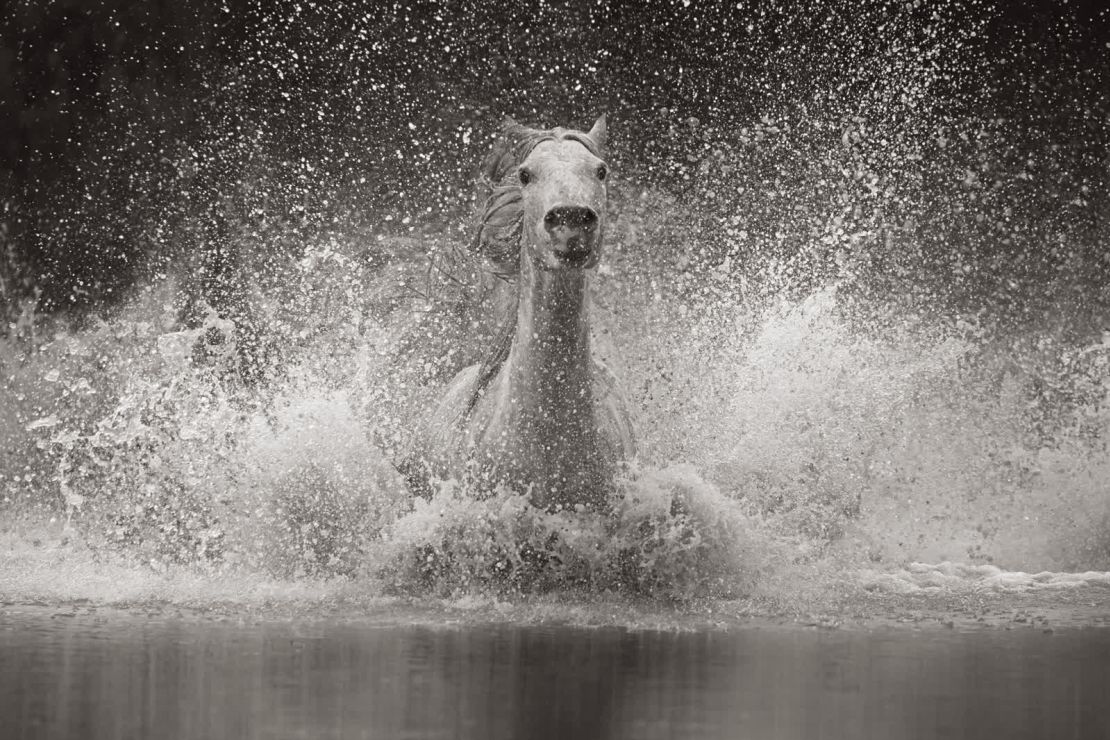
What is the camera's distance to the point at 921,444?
351 inches

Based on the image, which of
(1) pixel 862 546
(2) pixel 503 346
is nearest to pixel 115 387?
(2) pixel 503 346

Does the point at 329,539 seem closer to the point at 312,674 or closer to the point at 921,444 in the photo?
the point at 312,674

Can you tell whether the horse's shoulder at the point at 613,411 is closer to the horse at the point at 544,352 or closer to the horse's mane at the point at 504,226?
the horse at the point at 544,352

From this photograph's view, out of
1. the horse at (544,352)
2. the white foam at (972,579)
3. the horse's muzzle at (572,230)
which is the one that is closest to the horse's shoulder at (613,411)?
the horse at (544,352)

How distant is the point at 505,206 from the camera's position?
20.4ft

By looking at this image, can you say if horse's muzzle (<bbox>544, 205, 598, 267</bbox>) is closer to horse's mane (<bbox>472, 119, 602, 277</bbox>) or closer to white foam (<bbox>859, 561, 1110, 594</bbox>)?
horse's mane (<bbox>472, 119, 602, 277</bbox>)

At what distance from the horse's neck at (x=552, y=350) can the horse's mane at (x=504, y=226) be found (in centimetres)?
48

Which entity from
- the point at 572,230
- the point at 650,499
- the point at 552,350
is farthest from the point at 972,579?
the point at 572,230

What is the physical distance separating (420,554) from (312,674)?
1.80 m

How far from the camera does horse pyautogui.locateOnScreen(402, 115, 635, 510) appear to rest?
5.25 m

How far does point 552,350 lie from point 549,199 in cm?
64

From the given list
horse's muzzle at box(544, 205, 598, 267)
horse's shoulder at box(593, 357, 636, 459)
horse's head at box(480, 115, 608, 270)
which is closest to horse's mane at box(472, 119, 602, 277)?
horse's head at box(480, 115, 608, 270)

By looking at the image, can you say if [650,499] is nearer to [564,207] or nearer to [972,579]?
[564,207]

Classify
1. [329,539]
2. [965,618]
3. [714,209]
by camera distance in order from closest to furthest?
[965,618] → [329,539] → [714,209]
